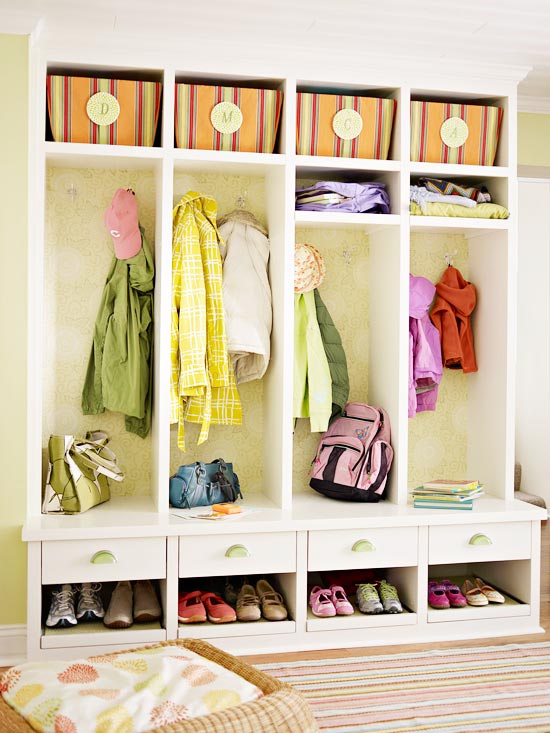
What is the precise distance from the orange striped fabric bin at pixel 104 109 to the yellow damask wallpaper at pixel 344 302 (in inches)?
35.5

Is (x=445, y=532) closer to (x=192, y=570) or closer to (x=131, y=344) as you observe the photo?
(x=192, y=570)

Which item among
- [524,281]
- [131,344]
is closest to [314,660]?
[131,344]

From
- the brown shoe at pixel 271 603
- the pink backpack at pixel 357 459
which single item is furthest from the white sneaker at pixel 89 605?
the pink backpack at pixel 357 459

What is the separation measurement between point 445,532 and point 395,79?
1.94 meters

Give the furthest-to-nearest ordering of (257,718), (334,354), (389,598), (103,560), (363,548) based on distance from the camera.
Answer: (334,354)
(389,598)
(363,548)
(103,560)
(257,718)

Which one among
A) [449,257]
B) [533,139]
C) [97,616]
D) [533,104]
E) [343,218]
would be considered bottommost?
[97,616]

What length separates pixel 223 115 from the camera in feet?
11.0

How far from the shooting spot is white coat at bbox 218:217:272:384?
3.47 metres

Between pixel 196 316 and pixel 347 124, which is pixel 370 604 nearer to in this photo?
pixel 196 316

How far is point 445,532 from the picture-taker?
3.38m

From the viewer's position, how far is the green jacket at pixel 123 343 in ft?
11.4

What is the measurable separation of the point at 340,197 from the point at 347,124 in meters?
0.31

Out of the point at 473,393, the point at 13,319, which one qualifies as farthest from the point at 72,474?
the point at 473,393

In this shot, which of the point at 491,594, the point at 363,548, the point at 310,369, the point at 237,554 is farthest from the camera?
the point at 310,369
